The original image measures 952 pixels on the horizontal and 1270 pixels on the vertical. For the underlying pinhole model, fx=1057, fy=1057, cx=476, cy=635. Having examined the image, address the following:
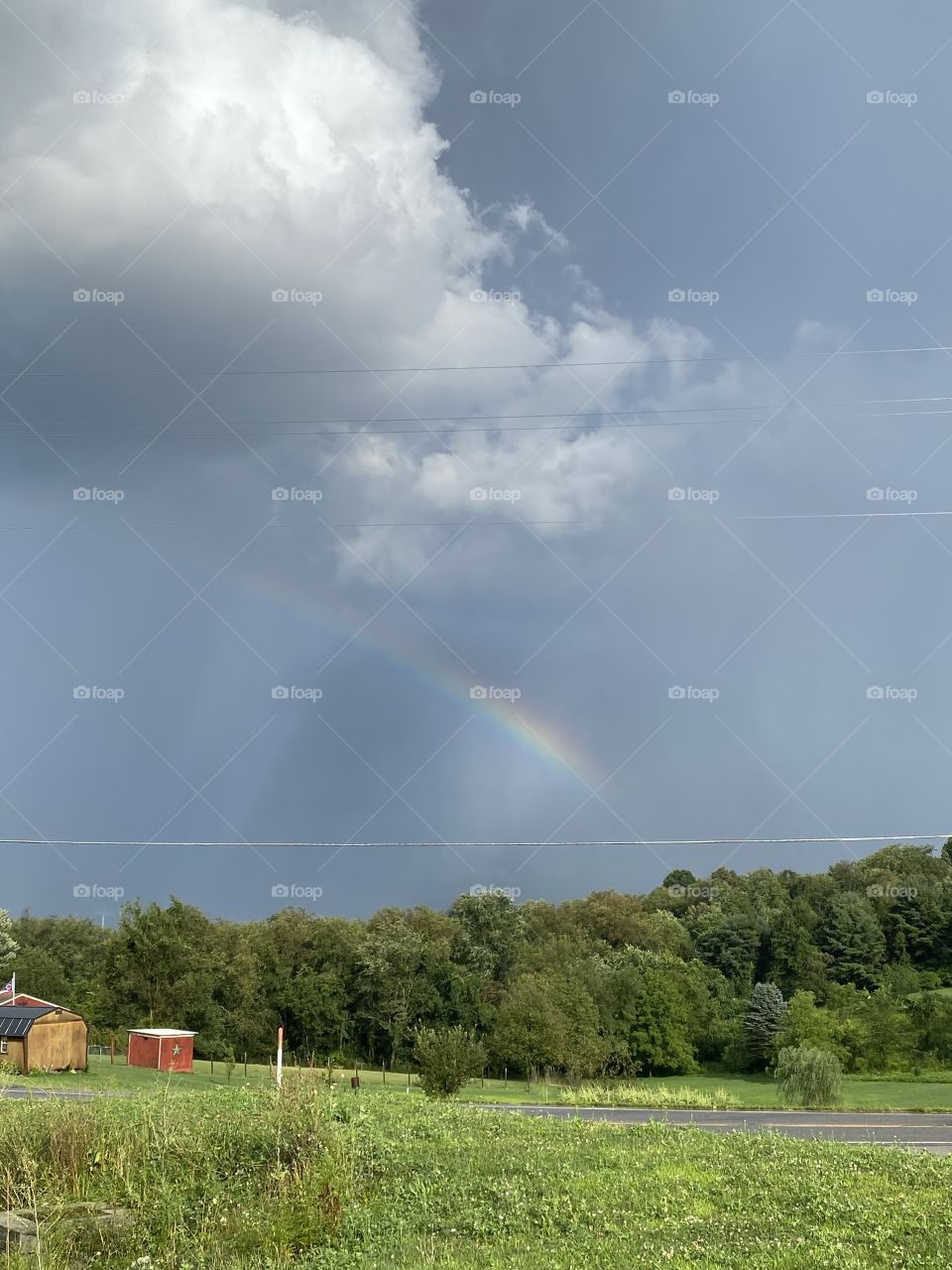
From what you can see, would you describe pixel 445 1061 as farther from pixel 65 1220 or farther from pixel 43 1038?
pixel 43 1038

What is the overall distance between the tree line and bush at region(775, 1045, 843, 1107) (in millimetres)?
14293

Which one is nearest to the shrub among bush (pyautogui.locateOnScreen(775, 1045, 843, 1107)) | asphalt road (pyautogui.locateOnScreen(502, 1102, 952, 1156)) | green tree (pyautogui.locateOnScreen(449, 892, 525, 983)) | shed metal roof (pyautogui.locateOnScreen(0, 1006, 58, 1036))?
bush (pyautogui.locateOnScreen(775, 1045, 843, 1107))

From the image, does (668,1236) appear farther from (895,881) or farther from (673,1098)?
(895,881)

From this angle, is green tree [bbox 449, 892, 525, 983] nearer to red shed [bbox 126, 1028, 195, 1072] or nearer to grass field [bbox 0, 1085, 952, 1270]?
red shed [bbox 126, 1028, 195, 1072]

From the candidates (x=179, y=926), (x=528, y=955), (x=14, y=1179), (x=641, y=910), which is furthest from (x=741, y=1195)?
(x=641, y=910)

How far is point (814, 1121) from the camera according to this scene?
2759 centimetres

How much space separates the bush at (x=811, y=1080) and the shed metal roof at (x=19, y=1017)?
89.8ft

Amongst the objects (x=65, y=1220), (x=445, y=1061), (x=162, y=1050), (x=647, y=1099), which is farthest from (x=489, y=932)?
(x=65, y=1220)

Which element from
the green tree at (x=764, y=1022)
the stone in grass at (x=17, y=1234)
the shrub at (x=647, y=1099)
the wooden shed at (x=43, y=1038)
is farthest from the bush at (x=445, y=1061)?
the green tree at (x=764, y=1022)

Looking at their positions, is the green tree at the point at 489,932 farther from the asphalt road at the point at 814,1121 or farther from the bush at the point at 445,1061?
the bush at the point at 445,1061

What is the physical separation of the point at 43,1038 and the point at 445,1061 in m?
22.9

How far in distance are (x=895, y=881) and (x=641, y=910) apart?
60.3 feet

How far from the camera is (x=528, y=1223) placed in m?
9.10

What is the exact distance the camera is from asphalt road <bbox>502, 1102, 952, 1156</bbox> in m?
21.9
